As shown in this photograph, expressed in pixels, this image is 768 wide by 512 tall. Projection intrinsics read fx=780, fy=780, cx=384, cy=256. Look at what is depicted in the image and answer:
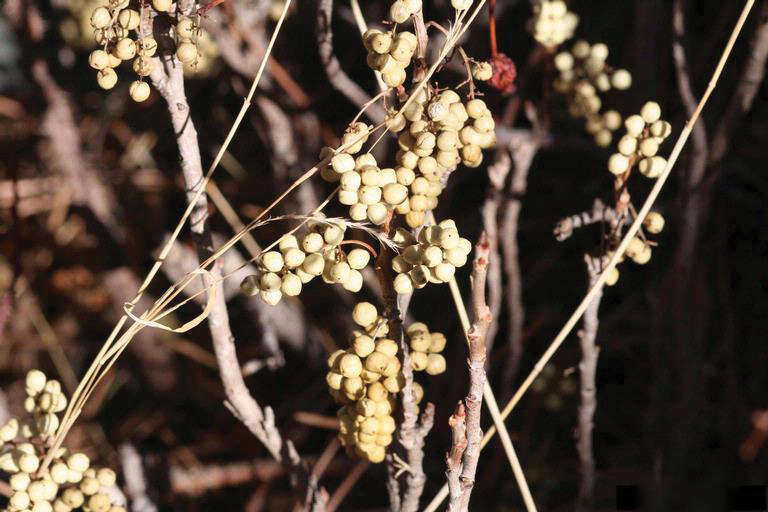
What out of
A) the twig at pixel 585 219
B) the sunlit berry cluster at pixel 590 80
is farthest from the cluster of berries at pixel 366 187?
the sunlit berry cluster at pixel 590 80

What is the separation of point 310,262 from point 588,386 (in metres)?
0.37

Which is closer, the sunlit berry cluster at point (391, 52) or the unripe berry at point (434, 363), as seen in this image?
the sunlit berry cluster at point (391, 52)

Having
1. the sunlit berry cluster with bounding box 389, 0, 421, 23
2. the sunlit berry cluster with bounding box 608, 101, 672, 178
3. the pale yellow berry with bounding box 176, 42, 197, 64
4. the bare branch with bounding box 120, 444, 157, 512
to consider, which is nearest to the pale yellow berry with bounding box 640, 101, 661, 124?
the sunlit berry cluster with bounding box 608, 101, 672, 178

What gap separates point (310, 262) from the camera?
21.8 inches

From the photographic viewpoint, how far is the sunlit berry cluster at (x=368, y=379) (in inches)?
23.1

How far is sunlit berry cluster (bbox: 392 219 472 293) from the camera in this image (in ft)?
1.73

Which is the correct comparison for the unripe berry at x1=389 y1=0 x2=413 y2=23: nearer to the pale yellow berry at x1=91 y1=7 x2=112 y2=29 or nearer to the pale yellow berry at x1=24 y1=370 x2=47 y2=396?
the pale yellow berry at x1=91 y1=7 x2=112 y2=29

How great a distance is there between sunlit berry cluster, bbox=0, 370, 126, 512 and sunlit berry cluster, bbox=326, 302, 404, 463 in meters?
0.26

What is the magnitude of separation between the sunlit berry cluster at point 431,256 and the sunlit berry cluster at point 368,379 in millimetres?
49

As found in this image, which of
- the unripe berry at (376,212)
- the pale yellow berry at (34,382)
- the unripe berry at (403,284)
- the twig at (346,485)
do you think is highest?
the unripe berry at (376,212)

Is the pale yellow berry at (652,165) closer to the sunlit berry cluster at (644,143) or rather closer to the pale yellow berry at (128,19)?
the sunlit berry cluster at (644,143)

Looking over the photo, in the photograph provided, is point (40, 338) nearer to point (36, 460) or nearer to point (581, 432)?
point (36, 460)

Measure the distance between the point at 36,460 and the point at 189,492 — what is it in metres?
0.48

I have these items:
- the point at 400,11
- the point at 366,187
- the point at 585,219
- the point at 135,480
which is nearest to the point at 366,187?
the point at 366,187
